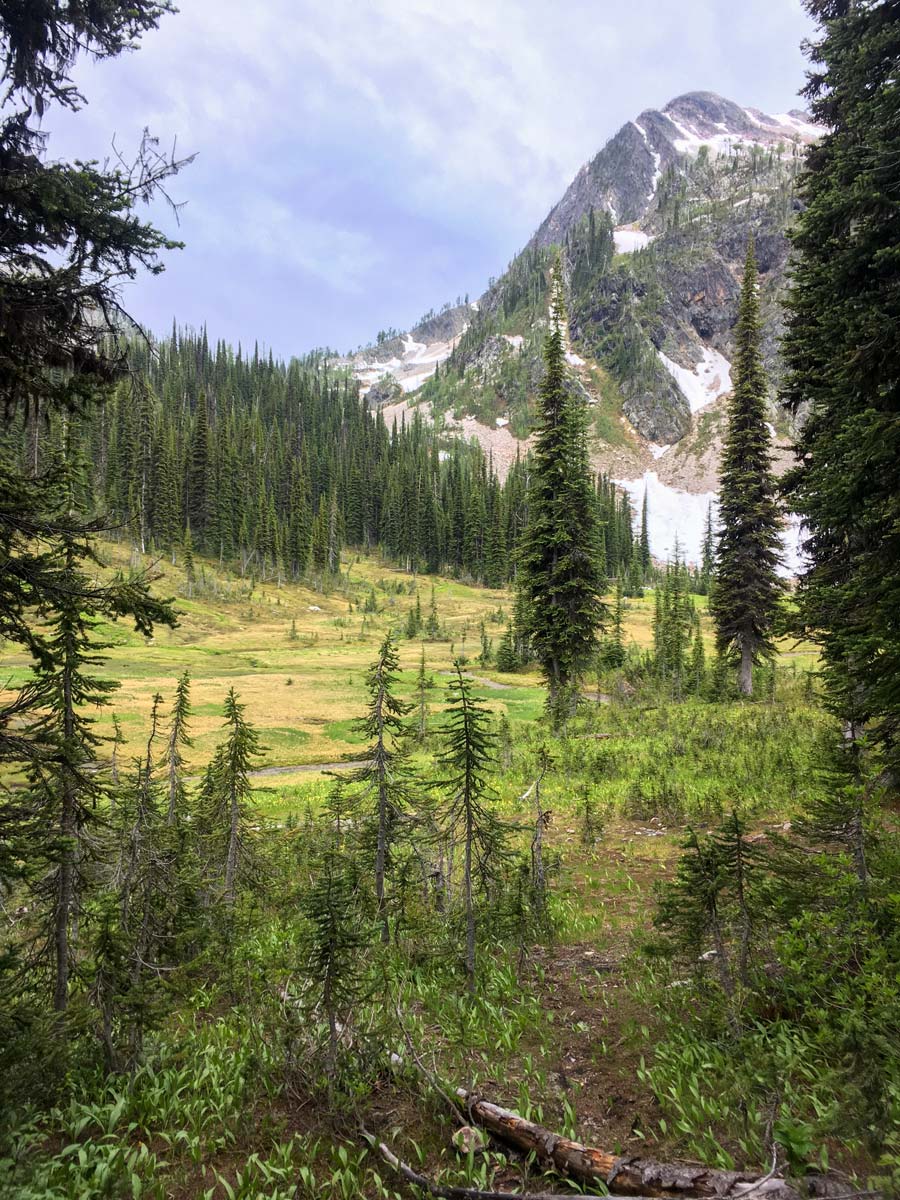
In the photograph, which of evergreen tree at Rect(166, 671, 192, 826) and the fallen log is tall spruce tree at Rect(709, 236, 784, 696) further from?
the fallen log

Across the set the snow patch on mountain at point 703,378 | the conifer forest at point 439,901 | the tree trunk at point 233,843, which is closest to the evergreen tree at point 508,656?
the conifer forest at point 439,901

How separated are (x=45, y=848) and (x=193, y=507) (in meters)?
97.6

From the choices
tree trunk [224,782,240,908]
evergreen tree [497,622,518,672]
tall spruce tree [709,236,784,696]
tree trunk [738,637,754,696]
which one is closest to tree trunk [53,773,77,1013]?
tree trunk [224,782,240,908]

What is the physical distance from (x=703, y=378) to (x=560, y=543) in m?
182

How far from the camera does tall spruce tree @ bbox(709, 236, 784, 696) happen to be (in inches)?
1037

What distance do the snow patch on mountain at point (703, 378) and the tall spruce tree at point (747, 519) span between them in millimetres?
157456

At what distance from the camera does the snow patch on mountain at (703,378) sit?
6713 inches

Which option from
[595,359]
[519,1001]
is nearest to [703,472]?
[595,359]

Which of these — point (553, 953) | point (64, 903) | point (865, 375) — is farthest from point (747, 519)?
point (64, 903)

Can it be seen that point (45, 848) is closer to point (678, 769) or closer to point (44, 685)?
point (44, 685)

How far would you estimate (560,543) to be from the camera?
74.4ft

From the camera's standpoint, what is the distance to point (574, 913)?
940 cm

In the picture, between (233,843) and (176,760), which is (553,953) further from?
(176,760)

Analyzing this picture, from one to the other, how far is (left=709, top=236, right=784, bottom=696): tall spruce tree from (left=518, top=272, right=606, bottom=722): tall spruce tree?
25.7ft
